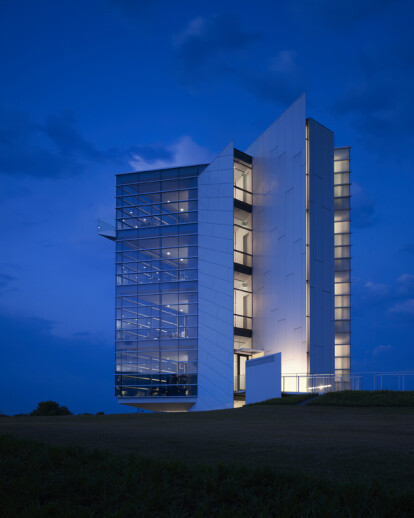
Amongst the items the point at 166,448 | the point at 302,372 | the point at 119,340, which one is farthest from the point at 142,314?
the point at 166,448

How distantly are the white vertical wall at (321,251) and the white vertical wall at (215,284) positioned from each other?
19.5 ft

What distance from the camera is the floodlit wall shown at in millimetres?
31359

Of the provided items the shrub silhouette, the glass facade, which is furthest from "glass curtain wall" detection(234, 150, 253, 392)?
the shrub silhouette

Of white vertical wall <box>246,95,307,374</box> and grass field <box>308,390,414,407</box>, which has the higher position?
white vertical wall <box>246,95,307,374</box>

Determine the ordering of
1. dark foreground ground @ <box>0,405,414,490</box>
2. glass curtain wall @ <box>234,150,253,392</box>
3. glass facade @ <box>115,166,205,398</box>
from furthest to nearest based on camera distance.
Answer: glass facade @ <box>115,166,205,398</box> < glass curtain wall @ <box>234,150,253,392</box> < dark foreground ground @ <box>0,405,414,490</box>

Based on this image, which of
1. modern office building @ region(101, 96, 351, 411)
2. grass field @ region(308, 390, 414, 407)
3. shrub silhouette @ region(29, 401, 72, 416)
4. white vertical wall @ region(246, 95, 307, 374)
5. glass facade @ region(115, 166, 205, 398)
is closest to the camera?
grass field @ region(308, 390, 414, 407)

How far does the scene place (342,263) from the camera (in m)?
43.0

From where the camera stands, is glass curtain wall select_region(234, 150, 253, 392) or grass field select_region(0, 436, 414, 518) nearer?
grass field select_region(0, 436, 414, 518)

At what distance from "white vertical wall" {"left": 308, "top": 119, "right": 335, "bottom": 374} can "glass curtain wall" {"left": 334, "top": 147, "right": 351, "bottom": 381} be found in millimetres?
5256

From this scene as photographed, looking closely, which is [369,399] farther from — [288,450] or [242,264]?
[242,264]

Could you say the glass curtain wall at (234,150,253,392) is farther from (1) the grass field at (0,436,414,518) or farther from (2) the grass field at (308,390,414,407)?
(1) the grass field at (0,436,414,518)

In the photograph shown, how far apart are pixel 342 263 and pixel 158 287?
13703mm

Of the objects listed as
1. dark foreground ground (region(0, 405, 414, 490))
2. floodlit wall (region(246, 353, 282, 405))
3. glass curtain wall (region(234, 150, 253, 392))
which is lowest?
floodlit wall (region(246, 353, 282, 405))

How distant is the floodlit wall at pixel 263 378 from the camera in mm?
31359
